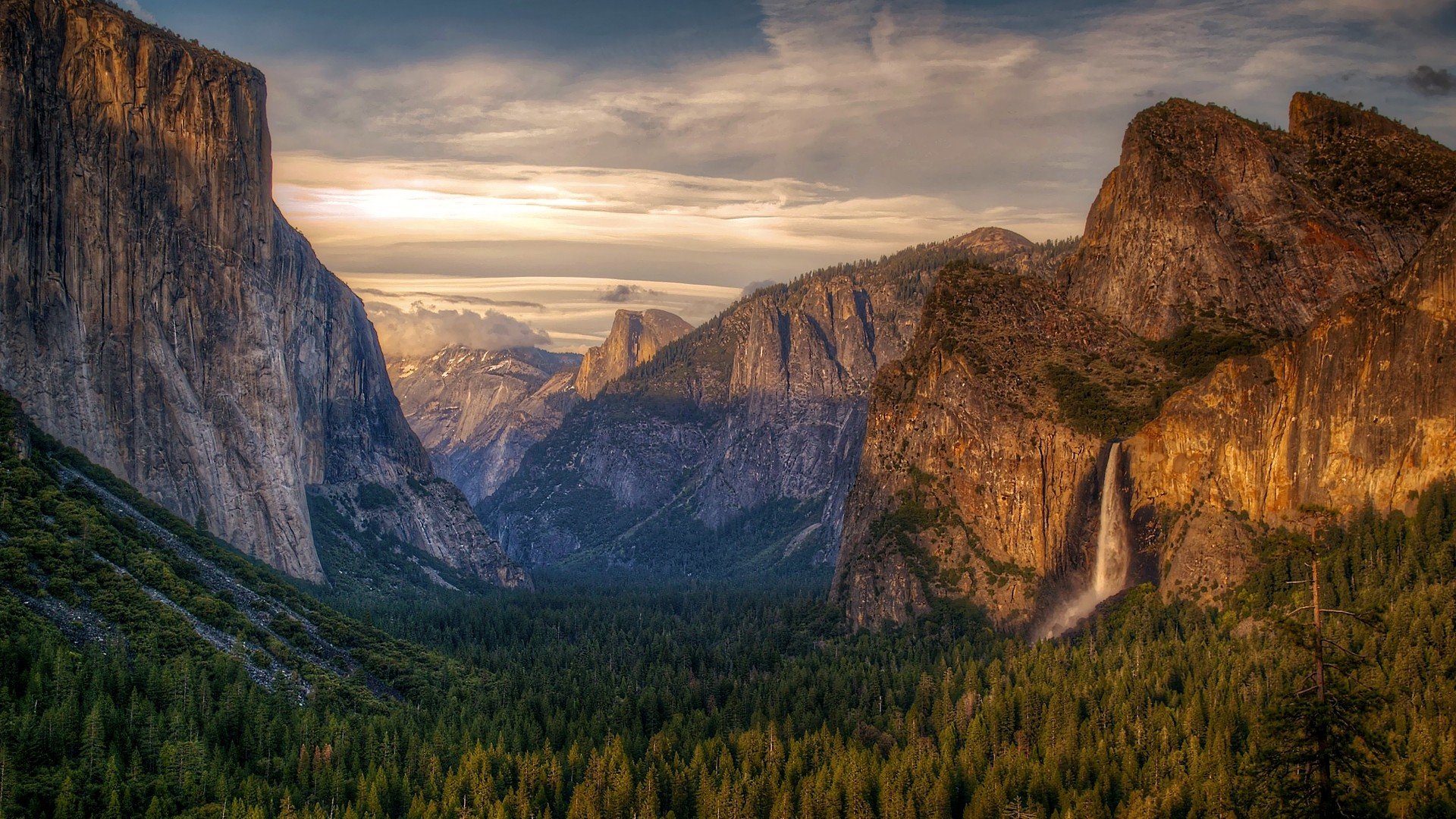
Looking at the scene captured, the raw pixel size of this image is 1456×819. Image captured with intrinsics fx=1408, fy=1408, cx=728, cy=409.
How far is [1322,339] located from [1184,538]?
3114cm

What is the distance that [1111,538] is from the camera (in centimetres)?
18975

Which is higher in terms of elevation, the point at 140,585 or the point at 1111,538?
the point at 1111,538

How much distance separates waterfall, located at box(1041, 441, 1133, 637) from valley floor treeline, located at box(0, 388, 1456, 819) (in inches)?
401

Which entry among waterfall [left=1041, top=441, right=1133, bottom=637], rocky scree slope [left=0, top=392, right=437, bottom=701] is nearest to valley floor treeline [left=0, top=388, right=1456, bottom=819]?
rocky scree slope [left=0, top=392, right=437, bottom=701]

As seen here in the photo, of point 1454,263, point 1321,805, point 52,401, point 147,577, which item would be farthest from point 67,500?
point 1454,263

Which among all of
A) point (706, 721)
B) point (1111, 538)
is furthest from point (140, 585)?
point (1111, 538)

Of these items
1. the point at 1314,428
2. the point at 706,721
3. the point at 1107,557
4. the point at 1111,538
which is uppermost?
the point at 1314,428

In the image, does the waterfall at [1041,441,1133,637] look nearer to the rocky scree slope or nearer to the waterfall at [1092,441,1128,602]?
the waterfall at [1092,441,1128,602]

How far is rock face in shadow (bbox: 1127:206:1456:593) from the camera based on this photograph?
149875 mm

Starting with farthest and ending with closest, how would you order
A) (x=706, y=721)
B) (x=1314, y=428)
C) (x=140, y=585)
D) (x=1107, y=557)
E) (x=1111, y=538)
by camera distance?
(x=1107, y=557), (x=1111, y=538), (x=1314, y=428), (x=140, y=585), (x=706, y=721)

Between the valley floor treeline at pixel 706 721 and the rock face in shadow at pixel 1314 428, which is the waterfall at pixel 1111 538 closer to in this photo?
the rock face in shadow at pixel 1314 428

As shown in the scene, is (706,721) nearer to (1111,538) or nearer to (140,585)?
(140,585)

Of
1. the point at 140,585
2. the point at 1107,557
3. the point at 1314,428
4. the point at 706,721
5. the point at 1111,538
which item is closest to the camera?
the point at 706,721

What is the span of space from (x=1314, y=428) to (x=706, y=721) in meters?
76.8
